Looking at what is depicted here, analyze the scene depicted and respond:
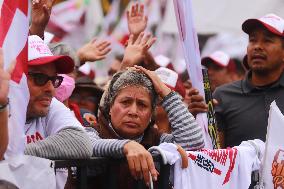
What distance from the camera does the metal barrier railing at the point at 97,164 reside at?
448 cm

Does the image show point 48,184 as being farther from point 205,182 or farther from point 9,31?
point 205,182

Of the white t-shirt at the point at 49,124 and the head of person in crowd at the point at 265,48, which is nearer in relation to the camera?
the white t-shirt at the point at 49,124

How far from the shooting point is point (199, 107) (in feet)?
19.9

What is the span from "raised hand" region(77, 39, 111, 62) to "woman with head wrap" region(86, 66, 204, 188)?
1266 millimetres

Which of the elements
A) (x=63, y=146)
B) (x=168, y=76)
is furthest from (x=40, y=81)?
(x=168, y=76)

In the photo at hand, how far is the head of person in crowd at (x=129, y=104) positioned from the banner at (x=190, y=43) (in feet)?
1.95

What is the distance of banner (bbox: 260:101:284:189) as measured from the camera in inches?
220

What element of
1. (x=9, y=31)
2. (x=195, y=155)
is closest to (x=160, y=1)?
(x=195, y=155)

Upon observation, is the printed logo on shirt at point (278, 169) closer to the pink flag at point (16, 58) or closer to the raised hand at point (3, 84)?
the pink flag at point (16, 58)

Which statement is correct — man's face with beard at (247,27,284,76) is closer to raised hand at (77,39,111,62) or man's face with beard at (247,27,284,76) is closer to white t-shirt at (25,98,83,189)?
raised hand at (77,39,111,62)

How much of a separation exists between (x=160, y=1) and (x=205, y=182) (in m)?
7.51

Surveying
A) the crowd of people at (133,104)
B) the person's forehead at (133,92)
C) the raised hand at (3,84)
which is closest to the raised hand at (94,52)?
the crowd of people at (133,104)

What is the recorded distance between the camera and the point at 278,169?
5.62m

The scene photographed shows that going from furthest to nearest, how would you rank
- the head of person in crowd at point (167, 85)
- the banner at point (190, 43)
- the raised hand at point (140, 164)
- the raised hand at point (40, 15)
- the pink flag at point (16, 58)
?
the head of person in crowd at point (167, 85)
the banner at point (190, 43)
the raised hand at point (40, 15)
the raised hand at point (140, 164)
the pink flag at point (16, 58)
